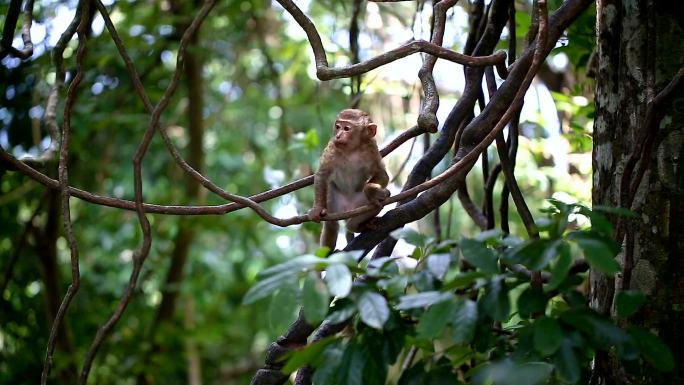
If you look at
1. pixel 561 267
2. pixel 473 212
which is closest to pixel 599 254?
pixel 561 267

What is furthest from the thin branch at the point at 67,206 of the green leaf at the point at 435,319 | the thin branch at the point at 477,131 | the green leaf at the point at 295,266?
the green leaf at the point at 435,319

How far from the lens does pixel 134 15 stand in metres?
6.22

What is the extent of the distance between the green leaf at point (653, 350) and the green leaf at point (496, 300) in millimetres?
267

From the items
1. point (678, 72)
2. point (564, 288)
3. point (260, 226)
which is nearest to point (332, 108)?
point (260, 226)

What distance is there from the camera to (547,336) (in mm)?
1520

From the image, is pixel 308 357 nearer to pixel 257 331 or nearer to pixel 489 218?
pixel 489 218

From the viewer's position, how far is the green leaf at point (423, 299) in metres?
1.56

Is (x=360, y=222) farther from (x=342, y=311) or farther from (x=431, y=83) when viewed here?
(x=342, y=311)

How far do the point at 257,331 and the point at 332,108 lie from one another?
3.52 m

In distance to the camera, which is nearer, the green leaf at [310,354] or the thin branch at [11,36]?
the green leaf at [310,354]

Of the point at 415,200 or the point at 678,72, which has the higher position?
the point at 678,72

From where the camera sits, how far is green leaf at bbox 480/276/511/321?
1.59 metres

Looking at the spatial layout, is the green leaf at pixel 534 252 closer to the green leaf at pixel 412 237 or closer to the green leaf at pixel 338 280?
the green leaf at pixel 412 237

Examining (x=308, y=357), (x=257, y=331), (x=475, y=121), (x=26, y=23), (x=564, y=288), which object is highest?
(x=26, y=23)
